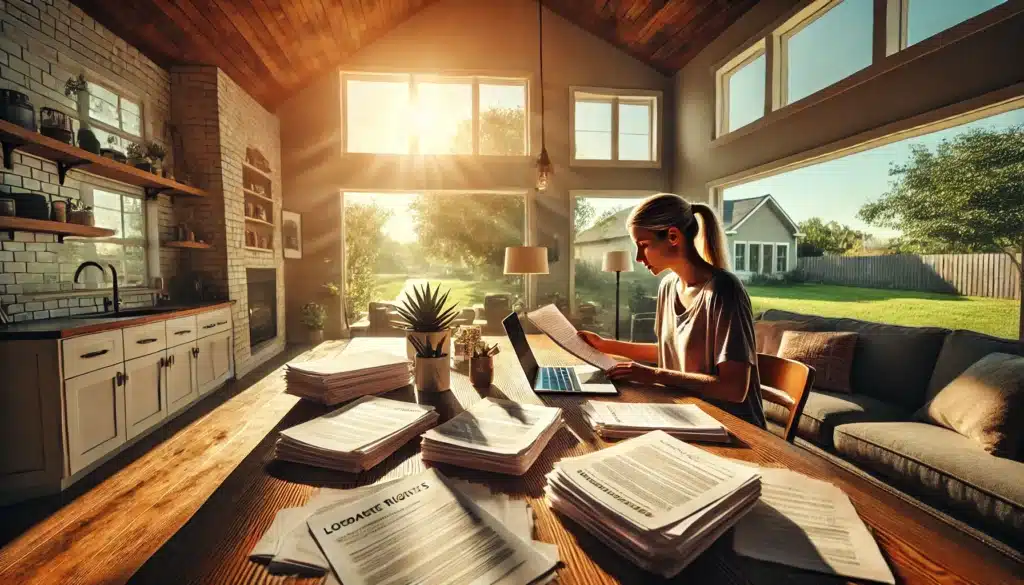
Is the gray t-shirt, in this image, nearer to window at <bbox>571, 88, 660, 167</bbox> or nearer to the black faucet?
the black faucet

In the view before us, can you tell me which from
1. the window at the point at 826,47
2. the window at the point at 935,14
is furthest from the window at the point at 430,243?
the window at the point at 935,14

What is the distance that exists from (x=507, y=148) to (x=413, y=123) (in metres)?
1.42

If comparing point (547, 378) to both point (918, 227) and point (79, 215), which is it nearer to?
point (79, 215)

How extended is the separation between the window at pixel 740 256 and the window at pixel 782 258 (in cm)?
54

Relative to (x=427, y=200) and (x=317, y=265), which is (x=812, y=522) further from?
(x=427, y=200)

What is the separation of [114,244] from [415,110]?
13.1 ft

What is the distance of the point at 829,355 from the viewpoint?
296cm

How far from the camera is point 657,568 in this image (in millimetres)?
524

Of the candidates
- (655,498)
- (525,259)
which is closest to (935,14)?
(525,259)

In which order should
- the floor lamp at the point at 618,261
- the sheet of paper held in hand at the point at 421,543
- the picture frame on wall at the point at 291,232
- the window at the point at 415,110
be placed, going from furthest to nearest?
the window at the point at 415,110
the picture frame on wall at the point at 291,232
the floor lamp at the point at 618,261
the sheet of paper held in hand at the point at 421,543

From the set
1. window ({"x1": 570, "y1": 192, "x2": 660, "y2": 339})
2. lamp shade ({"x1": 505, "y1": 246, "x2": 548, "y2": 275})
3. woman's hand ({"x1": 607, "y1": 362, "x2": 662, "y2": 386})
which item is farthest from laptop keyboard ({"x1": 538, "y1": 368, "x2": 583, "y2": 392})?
window ({"x1": 570, "y1": 192, "x2": 660, "y2": 339})

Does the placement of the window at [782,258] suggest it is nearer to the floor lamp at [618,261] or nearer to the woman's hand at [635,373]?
the floor lamp at [618,261]

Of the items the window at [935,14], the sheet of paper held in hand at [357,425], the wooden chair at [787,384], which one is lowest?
the wooden chair at [787,384]

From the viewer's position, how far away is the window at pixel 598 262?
650cm
